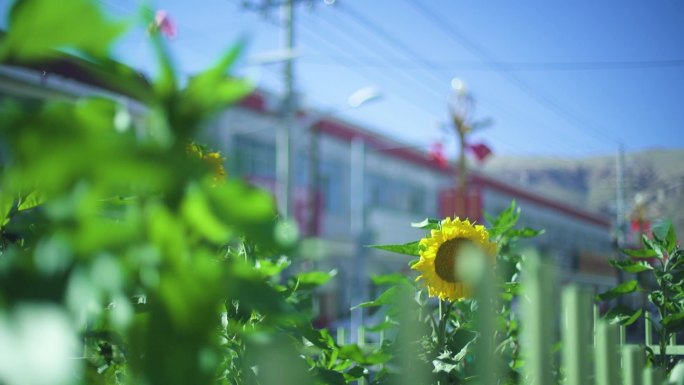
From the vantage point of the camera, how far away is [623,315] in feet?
4.74

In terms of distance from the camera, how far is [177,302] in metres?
0.38

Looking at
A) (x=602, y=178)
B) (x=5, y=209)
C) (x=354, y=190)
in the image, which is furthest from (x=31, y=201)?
(x=602, y=178)

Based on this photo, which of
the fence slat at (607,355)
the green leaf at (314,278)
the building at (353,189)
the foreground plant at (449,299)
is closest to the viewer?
the fence slat at (607,355)

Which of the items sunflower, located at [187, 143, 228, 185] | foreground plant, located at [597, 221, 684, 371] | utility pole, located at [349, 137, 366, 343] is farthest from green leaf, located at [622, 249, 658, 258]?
utility pole, located at [349, 137, 366, 343]

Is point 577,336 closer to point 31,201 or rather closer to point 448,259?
point 31,201

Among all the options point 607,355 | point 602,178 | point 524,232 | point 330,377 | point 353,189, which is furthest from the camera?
point 602,178

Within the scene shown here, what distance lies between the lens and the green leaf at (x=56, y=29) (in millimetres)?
391

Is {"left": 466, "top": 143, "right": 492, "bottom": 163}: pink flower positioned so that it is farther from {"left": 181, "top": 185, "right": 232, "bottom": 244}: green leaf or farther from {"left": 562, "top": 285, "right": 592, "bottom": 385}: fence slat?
{"left": 181, "top": 185, "right": 232, "bottom": 244}: green leaf

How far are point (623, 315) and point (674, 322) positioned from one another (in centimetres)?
11

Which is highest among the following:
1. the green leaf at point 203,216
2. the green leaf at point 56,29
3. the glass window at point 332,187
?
the glass window at point 332,187

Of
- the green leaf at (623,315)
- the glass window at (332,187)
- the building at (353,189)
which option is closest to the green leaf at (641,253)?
the green leaf at (623,315)

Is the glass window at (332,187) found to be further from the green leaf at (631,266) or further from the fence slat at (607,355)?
the fence slat at (607,355)

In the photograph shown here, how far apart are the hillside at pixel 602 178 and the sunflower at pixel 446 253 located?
5195 mm

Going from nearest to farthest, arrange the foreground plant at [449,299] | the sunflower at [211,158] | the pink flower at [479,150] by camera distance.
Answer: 1. the sunflower at [211,158]
2. the foreground plant at [449,299]
3. the pink flower at [479,150]
